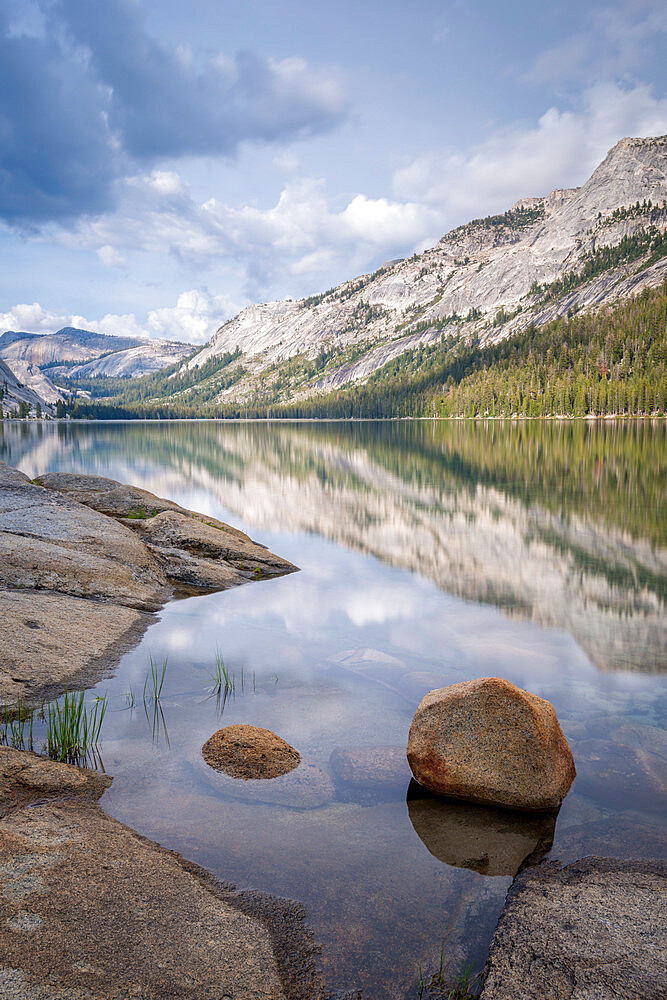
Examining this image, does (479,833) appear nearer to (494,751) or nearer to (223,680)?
(494,751)

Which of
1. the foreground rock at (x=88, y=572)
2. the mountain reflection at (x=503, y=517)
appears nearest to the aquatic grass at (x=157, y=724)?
the foreground rock at (x=88, y=572)

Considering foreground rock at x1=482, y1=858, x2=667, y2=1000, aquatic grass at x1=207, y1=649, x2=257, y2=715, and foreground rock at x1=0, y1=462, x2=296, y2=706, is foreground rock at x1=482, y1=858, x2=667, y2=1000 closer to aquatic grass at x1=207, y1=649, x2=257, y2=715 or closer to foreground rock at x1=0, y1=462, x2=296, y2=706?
aquatic grass at x1=207, y1=649, x2=257, y2=715

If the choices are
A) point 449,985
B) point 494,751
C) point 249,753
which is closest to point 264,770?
point 249,753

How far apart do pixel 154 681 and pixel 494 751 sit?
6.10 m

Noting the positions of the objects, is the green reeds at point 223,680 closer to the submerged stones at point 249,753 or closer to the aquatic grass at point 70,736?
the submerged stones at point 249,753

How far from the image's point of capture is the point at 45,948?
4.34 metres

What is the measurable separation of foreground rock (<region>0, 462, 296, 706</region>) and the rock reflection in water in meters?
6.54

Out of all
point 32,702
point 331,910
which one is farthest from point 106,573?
point 331,910

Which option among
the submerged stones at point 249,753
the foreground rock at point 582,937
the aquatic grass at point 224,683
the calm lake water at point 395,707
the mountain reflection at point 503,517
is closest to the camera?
the foreground rock at point 582,937

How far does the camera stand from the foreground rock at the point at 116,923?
4.22 metres

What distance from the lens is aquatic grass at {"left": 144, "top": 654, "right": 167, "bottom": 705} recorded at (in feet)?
34.5

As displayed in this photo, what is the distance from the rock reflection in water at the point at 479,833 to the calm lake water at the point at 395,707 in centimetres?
3

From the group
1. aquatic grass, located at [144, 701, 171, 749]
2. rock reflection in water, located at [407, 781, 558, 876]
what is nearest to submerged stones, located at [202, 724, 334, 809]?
aquatic grass, located at [144, 701, 171, 749]

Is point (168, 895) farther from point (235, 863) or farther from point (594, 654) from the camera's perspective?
point (594, 654)
